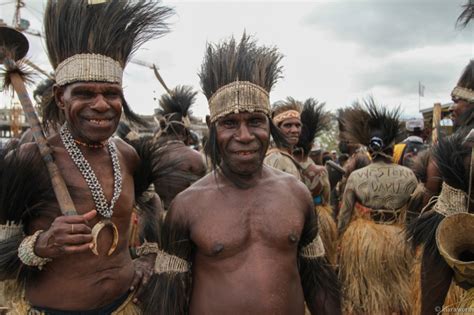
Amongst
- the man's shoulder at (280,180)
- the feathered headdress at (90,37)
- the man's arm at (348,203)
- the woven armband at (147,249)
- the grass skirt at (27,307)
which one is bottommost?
the man's arm at (348,203)

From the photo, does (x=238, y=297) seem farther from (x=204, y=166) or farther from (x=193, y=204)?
(x=204, y=166)

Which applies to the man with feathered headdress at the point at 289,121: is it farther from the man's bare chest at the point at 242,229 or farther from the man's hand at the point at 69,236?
the man's hand at the point at 69,236

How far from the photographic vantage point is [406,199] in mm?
5367

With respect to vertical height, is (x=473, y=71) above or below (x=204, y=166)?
above

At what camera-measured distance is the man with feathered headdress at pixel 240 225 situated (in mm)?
2373

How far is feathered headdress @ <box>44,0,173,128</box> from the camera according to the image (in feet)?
8.21

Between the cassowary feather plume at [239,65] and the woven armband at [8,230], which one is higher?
the cassowary feather plume at [239,65]

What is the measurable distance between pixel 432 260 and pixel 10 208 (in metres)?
2.18

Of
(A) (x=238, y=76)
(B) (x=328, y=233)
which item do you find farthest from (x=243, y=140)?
(B) (x=328, y=233)

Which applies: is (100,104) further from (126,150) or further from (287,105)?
(287,105)

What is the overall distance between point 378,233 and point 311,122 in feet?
7.32

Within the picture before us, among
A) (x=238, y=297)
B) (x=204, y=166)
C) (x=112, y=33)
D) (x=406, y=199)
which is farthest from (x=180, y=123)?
(x=238, y=297)

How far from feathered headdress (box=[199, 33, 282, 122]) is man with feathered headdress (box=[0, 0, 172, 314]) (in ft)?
1.59

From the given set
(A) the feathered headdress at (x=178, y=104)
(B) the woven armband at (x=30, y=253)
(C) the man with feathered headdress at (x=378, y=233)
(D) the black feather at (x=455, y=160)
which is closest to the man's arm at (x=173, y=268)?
(B) the woven armband at (x=30, y=253)
